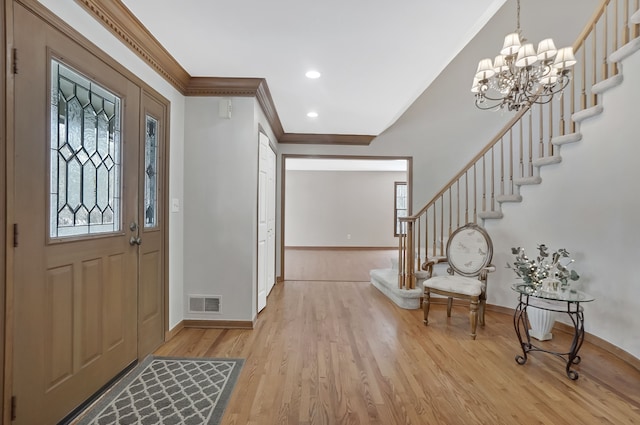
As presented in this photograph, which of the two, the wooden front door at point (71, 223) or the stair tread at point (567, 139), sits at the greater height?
the stair tread at point (567, 139)

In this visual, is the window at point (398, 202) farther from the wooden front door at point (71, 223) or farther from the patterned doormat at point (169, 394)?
the wooden front door at point (71, 223)

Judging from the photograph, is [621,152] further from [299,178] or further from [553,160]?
[299,178]

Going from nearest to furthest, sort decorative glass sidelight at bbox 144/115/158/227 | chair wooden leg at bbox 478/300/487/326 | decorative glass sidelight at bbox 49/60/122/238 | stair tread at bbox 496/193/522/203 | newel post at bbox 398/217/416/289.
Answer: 1. decorative glass sidelight at bbox 49/60/122/238
2. decorative glass sidelight at bbox 144/115/158/227
3. chair wooden leg at bbox 478/300/487/326
4. stair tread at bbox 496/193/522/203
5. newel post at bbox 398/217/416/289

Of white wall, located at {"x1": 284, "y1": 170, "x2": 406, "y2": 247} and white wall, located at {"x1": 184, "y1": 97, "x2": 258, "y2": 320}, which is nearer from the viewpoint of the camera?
white wall, located at {"x1": 184, "y1": 97, "x2": 258, "y2": 320}

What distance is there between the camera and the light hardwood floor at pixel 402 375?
1781 millimetres

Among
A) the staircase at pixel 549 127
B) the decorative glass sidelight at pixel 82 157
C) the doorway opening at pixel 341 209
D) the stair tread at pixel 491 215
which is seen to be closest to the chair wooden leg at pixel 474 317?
the staircase at pixel 549 127

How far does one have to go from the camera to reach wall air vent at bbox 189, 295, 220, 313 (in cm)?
306

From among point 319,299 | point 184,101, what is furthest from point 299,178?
point 184,101

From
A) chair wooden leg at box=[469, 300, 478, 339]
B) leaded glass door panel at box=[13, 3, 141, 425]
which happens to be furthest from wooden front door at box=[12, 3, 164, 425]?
chair wooden leg at box=[469, 300, 478, 339]

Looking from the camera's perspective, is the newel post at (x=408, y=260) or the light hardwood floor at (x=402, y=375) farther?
the newel post at (x=408, y=260)

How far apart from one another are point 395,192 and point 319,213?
2.42 metres

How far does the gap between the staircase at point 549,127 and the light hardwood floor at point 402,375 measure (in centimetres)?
107

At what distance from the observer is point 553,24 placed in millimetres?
4285

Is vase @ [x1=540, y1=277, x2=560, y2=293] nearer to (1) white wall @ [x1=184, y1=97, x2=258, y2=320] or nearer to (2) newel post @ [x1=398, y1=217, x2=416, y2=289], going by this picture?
(2) newel post @ [x1=398, y1=217, x2=416, y2=289]
